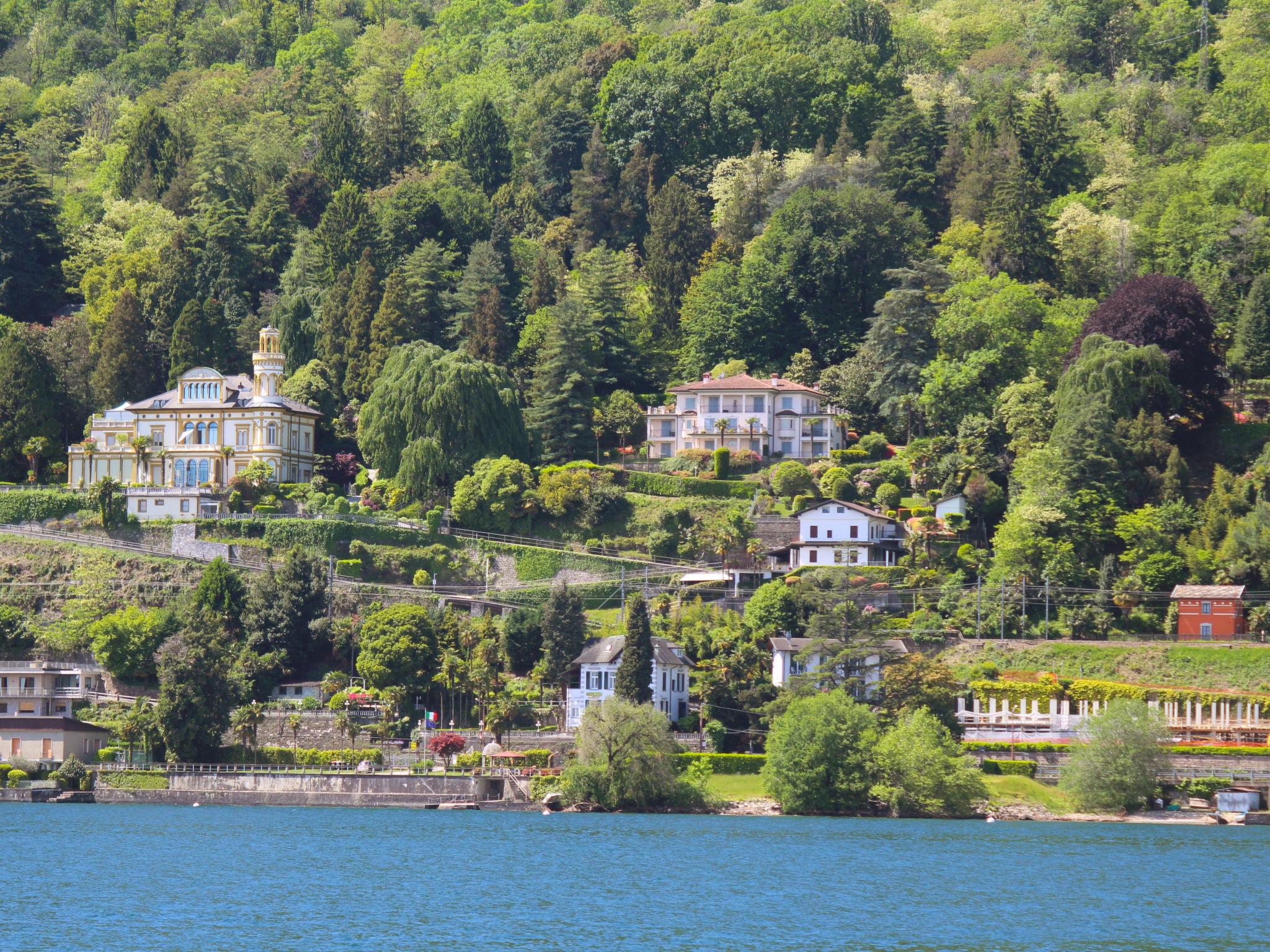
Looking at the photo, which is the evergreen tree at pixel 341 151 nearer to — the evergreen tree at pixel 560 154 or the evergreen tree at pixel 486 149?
the evergreen tree at pixel 486 149

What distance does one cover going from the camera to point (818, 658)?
Result: 8112 cm

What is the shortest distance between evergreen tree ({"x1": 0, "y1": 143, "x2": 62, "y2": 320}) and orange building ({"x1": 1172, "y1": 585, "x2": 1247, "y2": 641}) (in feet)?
235

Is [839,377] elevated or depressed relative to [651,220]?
depressed

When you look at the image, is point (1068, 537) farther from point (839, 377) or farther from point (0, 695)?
point (0, 695)

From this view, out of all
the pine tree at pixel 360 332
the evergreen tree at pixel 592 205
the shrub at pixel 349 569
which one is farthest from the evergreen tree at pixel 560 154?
the shrub at pixel 349 569

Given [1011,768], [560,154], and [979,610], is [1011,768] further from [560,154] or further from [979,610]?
[560,154]

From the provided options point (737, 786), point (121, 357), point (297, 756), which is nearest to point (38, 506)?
point (121, 357)

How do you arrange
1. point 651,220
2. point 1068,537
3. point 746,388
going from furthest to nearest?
point 651,220
point 746,388
point 1068,537

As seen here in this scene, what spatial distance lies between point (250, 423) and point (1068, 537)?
4199 centimetres

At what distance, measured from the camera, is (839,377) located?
106750mm

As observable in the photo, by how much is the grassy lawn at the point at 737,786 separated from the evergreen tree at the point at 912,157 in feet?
171

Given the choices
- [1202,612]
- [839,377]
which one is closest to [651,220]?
[839,377]

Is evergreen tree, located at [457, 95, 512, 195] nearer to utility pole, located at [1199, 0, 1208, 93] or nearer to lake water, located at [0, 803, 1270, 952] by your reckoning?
utility pole, located at [1199, 0, 1208, 93]

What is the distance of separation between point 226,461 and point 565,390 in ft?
57.5
